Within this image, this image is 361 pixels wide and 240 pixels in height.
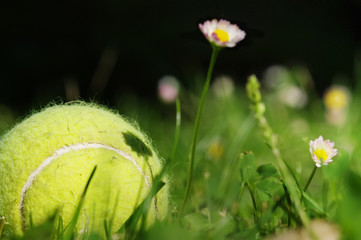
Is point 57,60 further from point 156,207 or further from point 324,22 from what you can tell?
point 156,207

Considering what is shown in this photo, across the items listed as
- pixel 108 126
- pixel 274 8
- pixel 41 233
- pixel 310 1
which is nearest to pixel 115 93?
pixel 274 8

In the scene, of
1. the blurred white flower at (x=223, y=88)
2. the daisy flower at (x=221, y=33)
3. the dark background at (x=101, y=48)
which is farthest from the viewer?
the dark background at (x=101, y=48)

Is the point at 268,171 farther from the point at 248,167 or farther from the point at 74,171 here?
the point at 74,171

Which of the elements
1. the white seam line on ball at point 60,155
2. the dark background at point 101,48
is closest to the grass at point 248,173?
the white seam line on ball at point 60,155

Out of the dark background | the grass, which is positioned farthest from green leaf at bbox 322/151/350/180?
→ the dark background

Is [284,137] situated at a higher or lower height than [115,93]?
lower

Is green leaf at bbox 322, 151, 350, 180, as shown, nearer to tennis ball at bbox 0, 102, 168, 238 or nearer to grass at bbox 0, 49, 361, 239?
grass at bbox 0, 49, 361, 239

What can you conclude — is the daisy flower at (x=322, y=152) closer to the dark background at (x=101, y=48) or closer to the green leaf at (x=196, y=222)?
the green leaf at (x=196, y=222)

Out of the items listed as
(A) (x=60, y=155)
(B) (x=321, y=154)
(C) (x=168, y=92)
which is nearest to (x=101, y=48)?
(C) (x=168, y=92)
